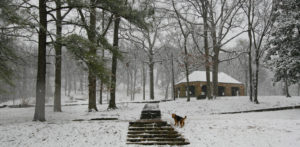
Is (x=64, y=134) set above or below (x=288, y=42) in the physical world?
below

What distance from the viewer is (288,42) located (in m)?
13.0

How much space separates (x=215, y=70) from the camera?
18781 millimetres

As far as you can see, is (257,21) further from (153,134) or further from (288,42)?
(153,134)

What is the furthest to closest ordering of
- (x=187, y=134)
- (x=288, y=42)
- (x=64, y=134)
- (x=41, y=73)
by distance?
(x=288, y=42)
(x=41, y=73)
(x=187, y=134)
(x=64, y=134)

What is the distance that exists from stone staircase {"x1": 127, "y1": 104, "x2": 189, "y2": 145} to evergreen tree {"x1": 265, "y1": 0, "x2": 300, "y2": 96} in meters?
9.62

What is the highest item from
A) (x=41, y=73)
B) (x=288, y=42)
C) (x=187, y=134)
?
(x=288, y=42)

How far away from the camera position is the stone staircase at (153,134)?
6.94m

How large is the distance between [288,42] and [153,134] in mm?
11803

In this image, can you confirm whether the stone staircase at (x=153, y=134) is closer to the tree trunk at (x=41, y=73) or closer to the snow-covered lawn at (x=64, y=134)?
the snow-covered lawn at (x=64, y=134)

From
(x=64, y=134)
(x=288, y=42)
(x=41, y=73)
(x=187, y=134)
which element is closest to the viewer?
(x=64, y=134)

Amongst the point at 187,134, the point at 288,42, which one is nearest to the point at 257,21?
the point at 288,42

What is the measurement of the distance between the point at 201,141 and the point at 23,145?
6303mm

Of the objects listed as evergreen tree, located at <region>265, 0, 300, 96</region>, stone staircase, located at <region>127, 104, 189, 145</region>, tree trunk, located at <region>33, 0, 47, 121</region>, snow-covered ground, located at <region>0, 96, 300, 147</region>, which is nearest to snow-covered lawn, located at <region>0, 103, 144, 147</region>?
snow-covered ground, located at <region>0, 96, 300, 147</region>

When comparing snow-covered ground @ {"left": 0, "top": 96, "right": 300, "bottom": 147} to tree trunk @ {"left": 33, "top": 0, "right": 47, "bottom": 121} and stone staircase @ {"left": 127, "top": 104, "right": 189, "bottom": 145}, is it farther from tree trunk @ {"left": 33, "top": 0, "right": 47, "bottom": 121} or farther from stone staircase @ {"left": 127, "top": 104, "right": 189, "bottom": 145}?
tree trunk @ {"left": 33, "top": 0, "right": 47, "bottom": 121}
